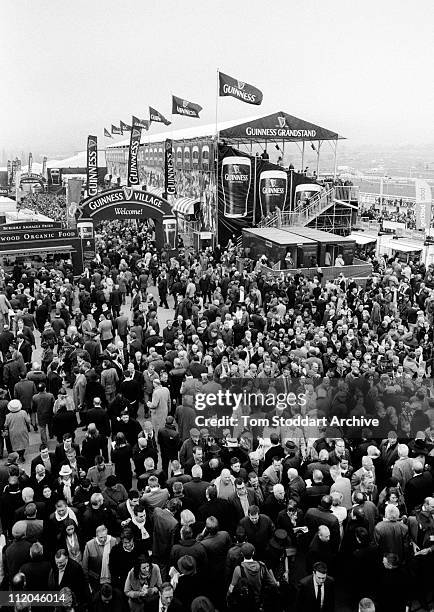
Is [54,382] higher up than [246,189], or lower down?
lower down

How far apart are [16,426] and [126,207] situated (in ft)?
55.7

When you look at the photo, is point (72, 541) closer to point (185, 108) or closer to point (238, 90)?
point (238, 90)

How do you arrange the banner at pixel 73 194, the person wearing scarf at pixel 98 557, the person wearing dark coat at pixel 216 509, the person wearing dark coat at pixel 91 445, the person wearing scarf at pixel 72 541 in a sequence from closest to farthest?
the person wearing scarf at pixel 98 557 → the person wearing scarf at pixel 72 541 → the person wearing dark coat at pixel 216 509 → the person wearing dark coat at pixel 91 445 → the banner at pixel 73 194

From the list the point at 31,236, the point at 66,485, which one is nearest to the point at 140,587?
the point at 66,485

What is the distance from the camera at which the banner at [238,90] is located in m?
26.5

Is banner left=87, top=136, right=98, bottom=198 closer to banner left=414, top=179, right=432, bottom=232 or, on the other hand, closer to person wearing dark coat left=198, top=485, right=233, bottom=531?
banner left=414, top=179, right=432, bottom=232

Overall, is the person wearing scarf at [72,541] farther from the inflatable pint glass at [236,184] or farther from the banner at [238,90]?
the inflatable pint glass at [236,184]

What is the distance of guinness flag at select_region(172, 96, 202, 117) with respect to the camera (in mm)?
30984

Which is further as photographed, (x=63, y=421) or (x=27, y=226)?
(x=27, y=226)

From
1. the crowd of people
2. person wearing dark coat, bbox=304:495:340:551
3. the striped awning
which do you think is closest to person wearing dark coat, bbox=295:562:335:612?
the crowd of people

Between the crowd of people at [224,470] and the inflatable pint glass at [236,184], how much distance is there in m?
17.0

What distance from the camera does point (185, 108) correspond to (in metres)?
31.2

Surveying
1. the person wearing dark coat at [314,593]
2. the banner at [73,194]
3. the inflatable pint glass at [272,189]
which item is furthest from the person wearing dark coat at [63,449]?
the inflatable pint glass at [272,189]

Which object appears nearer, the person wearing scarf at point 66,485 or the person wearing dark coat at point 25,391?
the person wearing scarf at point 66,485
